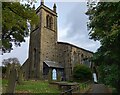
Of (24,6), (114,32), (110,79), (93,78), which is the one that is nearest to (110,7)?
(114,32)

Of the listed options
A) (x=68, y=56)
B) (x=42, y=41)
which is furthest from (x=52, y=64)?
(x=42, y=41)

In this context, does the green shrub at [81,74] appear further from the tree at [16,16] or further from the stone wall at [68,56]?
the tree at [16,16]

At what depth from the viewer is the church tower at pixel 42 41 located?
48203 mm

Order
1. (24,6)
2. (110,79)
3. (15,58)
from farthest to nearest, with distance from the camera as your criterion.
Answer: (15,58) → (24,6) → (110,79)

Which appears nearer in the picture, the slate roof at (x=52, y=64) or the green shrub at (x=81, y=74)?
the green shrub at (x=81, y=74)

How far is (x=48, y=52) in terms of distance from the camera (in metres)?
50.5

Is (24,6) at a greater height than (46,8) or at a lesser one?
lesser

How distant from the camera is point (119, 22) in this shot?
33.3 ft

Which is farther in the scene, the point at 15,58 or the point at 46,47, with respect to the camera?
the point at 15,58

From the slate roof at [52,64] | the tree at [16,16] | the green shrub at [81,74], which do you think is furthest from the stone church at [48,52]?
the tree at [16,16]

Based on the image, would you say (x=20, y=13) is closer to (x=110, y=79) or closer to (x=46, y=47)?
(x=110, y=79)

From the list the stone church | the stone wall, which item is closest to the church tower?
the stone church

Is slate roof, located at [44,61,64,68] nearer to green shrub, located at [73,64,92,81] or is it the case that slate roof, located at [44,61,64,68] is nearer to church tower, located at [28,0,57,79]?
church tower, located at [28,0,57,79]

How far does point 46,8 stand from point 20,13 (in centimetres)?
3378
